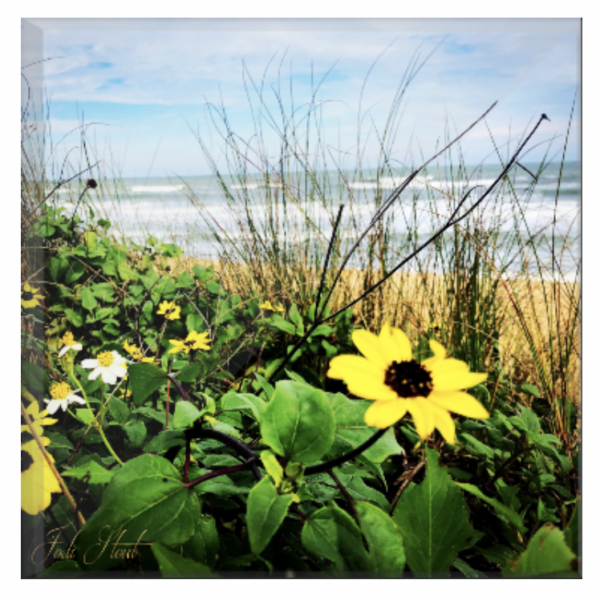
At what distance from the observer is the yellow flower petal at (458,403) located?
566 millimetres

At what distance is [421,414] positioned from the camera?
548mm

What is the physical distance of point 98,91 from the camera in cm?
96

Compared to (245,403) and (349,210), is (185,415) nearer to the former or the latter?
(245,403)

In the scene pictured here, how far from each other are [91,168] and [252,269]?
1.28 ft

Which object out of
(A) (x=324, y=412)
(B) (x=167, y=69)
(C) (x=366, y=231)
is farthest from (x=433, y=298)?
(B) (x=167, y=69)

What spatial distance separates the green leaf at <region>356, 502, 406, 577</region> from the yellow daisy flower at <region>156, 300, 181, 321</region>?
60cm

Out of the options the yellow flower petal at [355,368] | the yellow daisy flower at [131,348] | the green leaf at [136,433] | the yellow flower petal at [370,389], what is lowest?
the green leaf at [136,433]

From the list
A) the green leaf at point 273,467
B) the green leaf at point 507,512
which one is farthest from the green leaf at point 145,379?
the green leaf at point 507,512

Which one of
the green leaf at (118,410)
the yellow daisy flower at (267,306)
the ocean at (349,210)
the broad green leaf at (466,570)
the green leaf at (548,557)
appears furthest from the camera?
the yellow daisy flower at (267,306)

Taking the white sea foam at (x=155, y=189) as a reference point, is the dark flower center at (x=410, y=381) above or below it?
below

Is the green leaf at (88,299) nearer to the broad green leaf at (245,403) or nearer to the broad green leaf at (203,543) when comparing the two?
the broad green leaf at (245,403)

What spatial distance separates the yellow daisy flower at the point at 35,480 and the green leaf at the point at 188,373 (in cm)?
25

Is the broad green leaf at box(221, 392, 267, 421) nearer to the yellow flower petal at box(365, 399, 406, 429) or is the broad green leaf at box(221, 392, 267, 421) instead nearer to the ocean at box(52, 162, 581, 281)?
the yellow flower petal at box(365, 399, 406, 429)
